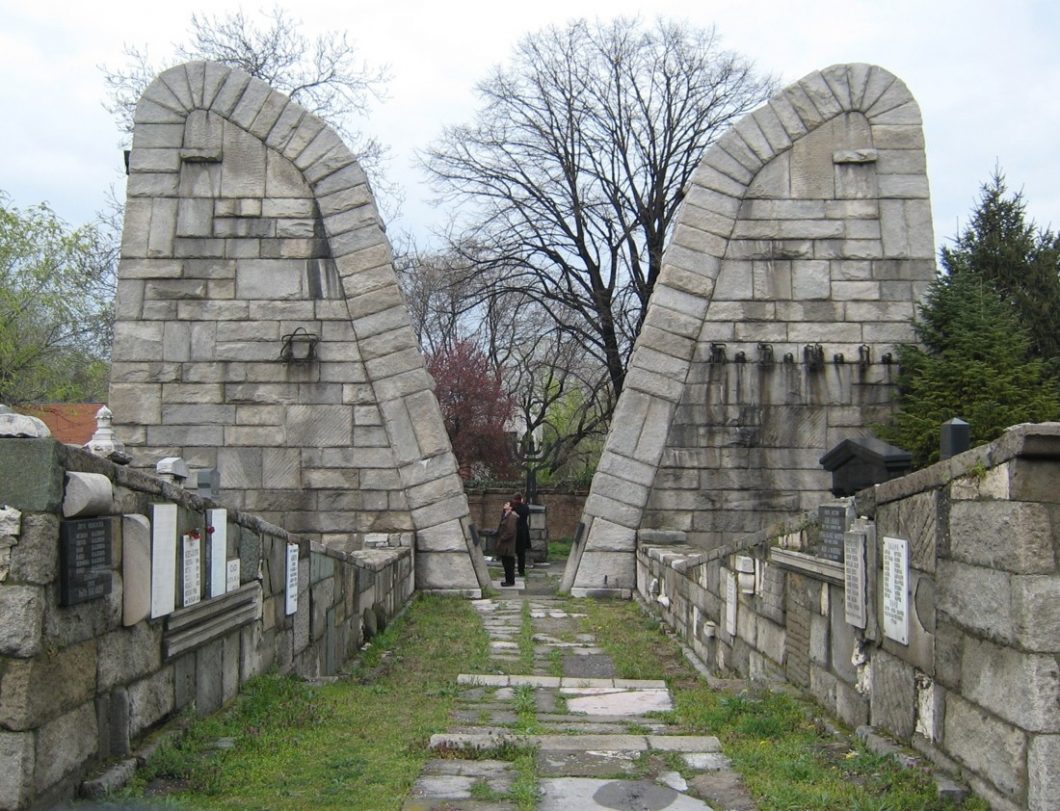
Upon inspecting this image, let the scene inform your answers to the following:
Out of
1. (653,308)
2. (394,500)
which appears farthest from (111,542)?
(653,308)

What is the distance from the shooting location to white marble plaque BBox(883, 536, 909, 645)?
4109 mm

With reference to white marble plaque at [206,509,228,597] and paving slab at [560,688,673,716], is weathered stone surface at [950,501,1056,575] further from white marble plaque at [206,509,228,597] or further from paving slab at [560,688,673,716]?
white marble plaque at [206,509,228,597]

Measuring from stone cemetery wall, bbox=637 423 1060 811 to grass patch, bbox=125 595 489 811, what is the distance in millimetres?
1870

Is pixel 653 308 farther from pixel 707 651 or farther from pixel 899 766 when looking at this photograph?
pixel 899 766

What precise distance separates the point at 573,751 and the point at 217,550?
1766mm

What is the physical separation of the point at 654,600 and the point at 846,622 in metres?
5.42

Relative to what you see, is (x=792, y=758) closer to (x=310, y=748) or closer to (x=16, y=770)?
(x=310, y=748)

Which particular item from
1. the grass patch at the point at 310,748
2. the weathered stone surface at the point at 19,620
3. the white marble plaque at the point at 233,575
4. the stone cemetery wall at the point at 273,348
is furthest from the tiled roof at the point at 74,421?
the weathered stone surface at the point at 19,620

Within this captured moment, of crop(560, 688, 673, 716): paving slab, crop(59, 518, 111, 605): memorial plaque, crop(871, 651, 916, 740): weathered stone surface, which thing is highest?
crop(59, 518, 111, 605): memorial plaque

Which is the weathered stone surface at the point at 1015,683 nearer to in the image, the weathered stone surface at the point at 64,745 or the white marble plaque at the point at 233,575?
the weathered stone surface at the point at 64,745

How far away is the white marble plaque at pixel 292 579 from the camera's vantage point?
6.11m

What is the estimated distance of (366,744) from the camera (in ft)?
15.4

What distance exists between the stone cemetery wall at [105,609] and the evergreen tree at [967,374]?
6.96m

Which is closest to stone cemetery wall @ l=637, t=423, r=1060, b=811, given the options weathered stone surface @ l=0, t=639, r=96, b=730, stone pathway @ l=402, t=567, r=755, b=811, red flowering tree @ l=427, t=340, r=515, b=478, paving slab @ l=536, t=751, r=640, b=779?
stone pathway @ l=402, t=567, r=755, b=811
